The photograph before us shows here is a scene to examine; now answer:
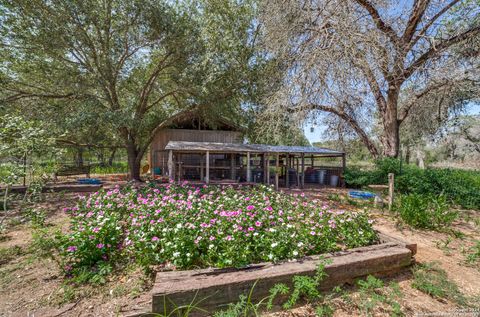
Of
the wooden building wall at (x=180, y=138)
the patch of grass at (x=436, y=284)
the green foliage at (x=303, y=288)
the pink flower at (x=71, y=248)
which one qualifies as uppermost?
the wooden building wall at (x=180, y=138)

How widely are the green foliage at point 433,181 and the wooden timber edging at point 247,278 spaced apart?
6306 mm

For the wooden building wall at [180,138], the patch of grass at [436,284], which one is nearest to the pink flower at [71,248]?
the patch of grass at [436,284]

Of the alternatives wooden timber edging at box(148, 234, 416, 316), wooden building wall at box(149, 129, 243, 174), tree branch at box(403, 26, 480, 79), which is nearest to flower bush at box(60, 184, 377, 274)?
wooden timber edging at box(148, 234, 416, 316)

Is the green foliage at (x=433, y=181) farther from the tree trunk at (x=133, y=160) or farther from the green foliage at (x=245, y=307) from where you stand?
the tree trunk at (x=133, y=160)

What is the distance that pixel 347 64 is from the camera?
5656mm

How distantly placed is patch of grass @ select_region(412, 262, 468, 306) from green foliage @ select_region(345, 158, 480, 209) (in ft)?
17.4

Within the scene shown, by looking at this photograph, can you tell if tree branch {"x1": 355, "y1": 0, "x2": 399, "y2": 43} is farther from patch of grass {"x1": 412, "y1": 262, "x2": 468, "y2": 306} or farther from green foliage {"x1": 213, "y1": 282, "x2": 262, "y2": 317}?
green foliage {"x1": 213, "y1": 282, "x2": 262, "y2": 317}

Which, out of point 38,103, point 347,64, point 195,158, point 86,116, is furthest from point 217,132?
point 347,64

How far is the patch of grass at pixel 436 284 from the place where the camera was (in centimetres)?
260

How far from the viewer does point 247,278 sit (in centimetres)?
234

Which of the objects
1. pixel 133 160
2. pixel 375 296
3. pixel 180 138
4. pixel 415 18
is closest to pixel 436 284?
pixel 375 296

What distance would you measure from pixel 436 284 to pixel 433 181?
333 inches

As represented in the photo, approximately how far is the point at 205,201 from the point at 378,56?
578 centimetres

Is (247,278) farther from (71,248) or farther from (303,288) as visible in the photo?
(71,248)
